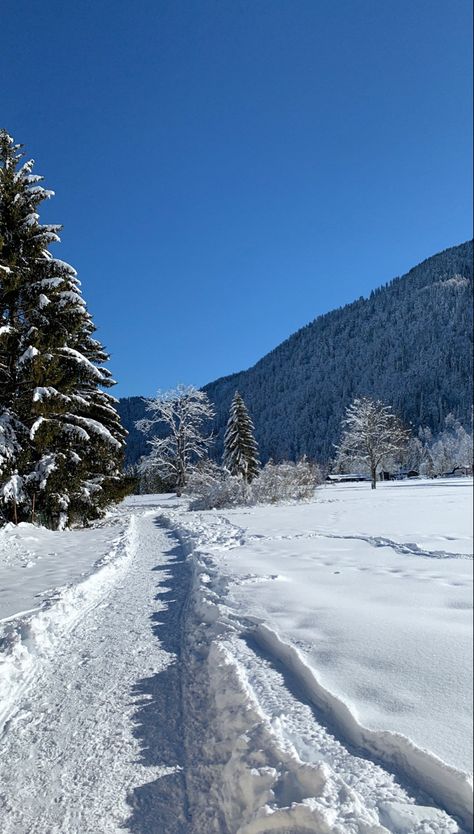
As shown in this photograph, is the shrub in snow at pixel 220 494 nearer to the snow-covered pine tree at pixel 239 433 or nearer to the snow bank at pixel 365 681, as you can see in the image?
the snow-covered pine tree at pixel 239 433

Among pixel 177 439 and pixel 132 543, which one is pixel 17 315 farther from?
pixel 132 543

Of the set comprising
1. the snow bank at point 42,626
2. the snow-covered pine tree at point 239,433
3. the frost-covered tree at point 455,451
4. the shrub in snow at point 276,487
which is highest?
the snow-covered pine tree at point 239,433

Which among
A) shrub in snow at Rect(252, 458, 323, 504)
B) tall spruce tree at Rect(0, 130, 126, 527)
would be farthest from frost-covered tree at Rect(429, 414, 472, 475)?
shrub in snow at Rect(252, 458, 323, 504)

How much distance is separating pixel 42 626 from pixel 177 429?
903cm

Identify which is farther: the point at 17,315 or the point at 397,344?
the point at 17,315

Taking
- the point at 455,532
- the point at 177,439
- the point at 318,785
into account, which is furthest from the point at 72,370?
the point at 455,532

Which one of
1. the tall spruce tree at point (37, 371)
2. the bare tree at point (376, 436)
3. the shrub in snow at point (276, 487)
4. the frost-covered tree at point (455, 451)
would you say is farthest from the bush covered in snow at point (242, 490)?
the frost-covered tree at point (455, 451)

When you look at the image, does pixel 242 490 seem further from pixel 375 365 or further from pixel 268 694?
pixel 375 365

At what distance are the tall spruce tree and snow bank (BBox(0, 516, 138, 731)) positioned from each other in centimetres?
501

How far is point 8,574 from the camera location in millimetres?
8727

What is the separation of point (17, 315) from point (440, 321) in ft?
49.5

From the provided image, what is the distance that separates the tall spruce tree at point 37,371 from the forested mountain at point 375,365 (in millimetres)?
8099

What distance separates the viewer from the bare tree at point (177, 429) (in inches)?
487

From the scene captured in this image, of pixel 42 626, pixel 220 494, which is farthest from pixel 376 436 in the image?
pixel 220 494
